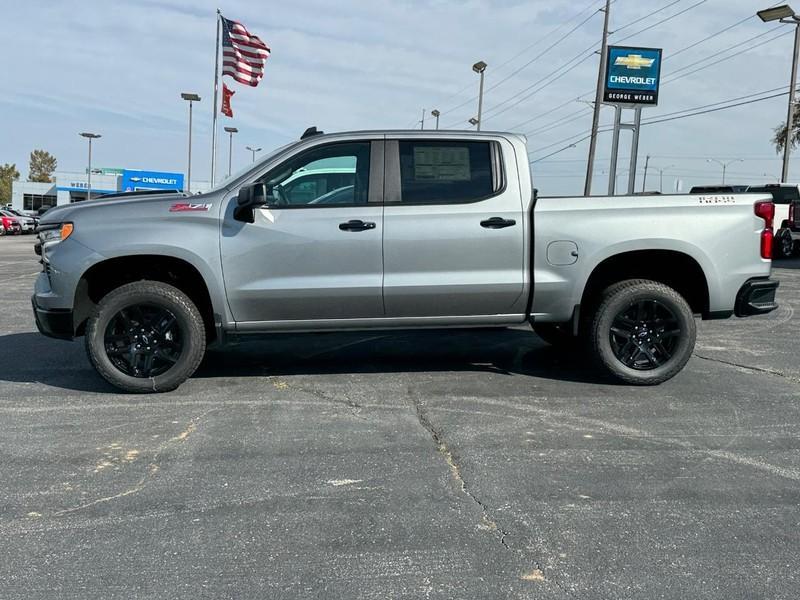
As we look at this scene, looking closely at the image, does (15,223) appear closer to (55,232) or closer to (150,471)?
(55,232)

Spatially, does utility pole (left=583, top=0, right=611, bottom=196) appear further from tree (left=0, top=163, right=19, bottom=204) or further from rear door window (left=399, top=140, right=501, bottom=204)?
tree (left=0, top=163, right=19, bottom=204)

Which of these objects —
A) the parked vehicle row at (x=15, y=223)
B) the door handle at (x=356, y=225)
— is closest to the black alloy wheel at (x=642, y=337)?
the door handle at (x=356, y=225)

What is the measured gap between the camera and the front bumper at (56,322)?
554cm

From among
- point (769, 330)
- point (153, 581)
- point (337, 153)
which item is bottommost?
point (153, 581)

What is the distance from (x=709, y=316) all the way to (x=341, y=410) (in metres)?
3.18

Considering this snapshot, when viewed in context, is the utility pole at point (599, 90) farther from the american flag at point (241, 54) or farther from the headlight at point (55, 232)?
the headlight at point (55, 232)

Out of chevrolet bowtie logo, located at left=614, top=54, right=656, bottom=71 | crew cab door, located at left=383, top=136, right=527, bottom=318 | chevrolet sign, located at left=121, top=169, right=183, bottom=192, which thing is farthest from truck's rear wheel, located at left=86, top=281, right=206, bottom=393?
chevrolet sign, located at left=121, top=169, right=183, bottom=192

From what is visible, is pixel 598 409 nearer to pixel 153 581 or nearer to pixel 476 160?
pixel 476 160

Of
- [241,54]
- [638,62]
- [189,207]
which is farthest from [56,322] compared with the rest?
[638,62]

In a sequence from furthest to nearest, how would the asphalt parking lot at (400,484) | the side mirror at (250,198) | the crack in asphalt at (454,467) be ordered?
the side mirror at (250,198)
the crack in asphalt at (454,467)
the asphalt parking lot at (400,484)

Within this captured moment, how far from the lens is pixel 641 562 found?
3.10 m

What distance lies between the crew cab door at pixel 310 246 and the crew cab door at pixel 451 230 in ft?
0.46

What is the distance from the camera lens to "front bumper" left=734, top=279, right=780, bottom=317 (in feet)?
19.4

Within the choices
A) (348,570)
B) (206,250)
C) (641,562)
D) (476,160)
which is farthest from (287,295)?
(641,562)
